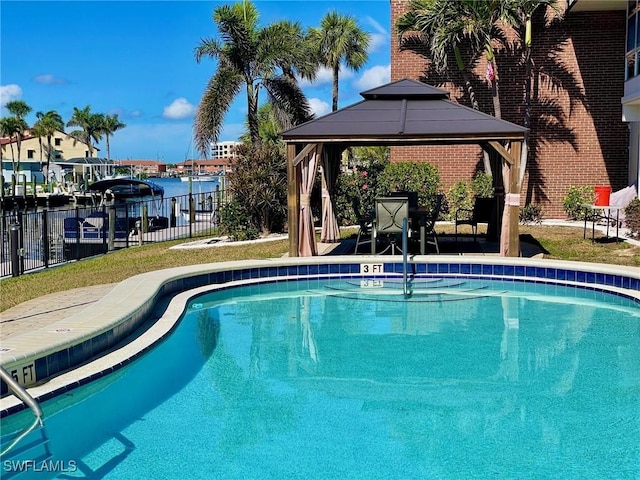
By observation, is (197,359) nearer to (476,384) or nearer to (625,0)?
(476,384)

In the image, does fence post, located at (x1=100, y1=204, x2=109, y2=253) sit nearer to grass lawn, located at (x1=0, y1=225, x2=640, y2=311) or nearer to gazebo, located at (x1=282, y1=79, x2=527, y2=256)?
grass lawn, located at (x1=0, y1=225, x2=640, y2=311)

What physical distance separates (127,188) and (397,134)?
42.0 meters

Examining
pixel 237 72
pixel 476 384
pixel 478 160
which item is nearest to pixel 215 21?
pixel 237 72

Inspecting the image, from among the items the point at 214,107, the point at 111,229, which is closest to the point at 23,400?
the point at 111,229

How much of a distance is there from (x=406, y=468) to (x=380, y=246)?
30.0 ft

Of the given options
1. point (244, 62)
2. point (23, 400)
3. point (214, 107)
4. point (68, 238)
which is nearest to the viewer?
point (23, 400)

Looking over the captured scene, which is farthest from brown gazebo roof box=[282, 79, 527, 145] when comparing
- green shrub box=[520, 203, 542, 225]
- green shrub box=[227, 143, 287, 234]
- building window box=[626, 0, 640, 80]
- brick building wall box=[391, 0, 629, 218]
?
brick building wall box=[391, 0, 629, 218]

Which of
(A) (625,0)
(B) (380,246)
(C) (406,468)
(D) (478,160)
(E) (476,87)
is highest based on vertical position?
(A) (625,0)

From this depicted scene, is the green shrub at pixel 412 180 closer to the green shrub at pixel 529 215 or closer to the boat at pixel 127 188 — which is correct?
the green shrub at pixel 529 215

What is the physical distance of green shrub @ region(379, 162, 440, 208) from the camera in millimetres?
18281

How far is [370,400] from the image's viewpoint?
5668 millimetres

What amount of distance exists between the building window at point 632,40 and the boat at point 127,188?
2916 centimetres

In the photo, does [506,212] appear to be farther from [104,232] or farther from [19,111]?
[19,111]

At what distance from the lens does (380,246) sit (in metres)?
13.4
